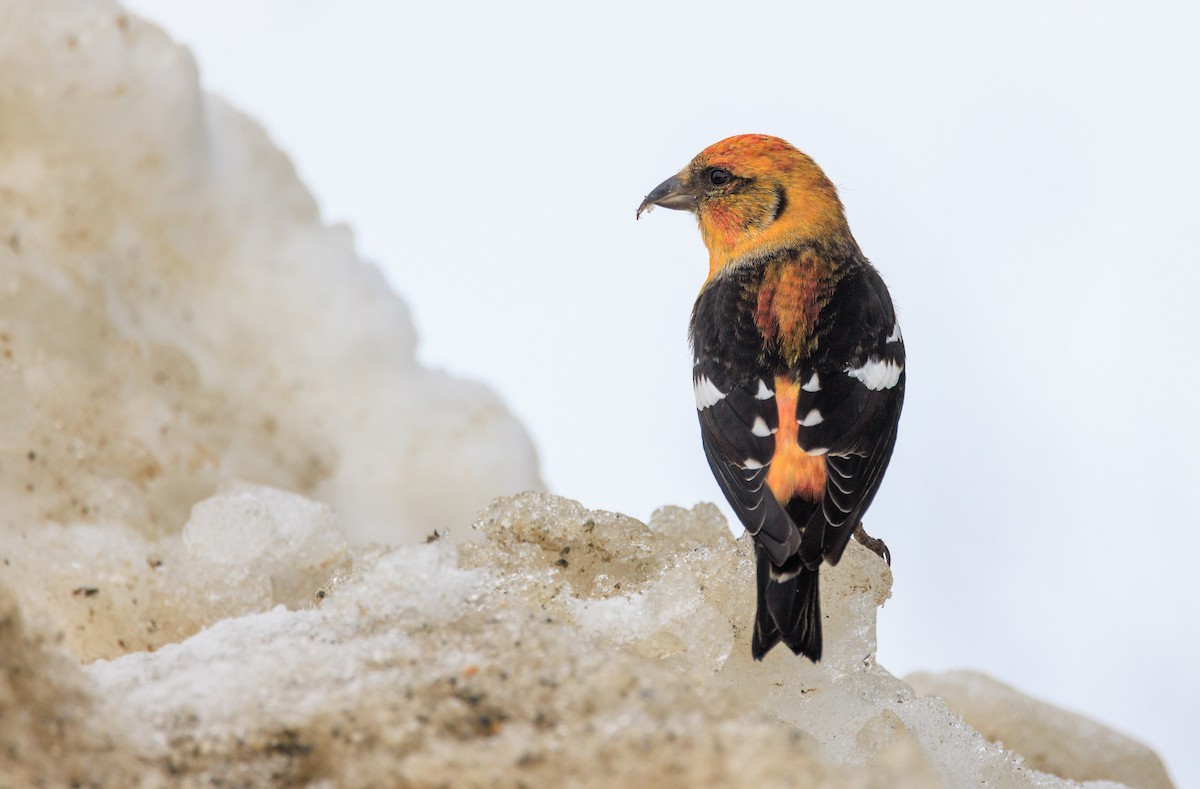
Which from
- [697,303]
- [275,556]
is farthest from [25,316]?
[697,303]

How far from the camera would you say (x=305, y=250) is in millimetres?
4926

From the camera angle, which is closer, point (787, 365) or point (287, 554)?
point (287, 554)

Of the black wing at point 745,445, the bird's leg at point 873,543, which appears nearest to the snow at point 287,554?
the black wing at point 745,445

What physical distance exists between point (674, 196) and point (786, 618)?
2.05 metres

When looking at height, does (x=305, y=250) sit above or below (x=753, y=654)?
above

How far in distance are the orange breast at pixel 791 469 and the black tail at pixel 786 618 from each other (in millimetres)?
395

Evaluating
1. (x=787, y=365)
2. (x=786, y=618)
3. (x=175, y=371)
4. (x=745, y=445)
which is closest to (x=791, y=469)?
(x=745, y=445)

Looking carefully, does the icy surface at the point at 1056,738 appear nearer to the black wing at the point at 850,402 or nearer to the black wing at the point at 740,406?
the black wing at the point at 850,402

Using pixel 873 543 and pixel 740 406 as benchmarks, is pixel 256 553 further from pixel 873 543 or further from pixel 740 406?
pixel 873 543

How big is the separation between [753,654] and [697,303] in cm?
158

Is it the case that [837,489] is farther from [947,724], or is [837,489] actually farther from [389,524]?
[389,524]

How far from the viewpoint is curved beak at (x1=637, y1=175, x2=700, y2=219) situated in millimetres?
4170

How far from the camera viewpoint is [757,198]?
4031 millimetres

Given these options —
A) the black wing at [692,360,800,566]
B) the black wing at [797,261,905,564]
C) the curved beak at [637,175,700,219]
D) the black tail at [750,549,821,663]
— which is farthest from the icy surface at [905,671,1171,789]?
the curved beak at [637,175,700,219]
